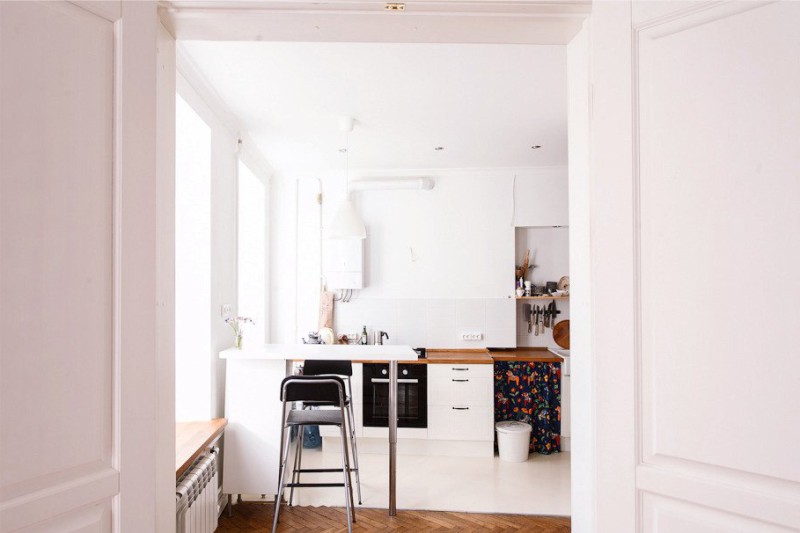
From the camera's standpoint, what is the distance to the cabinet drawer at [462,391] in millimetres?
4117

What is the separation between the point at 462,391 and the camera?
4125 mm

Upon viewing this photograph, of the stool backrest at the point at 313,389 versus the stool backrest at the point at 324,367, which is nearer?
the stool backrest at the point at 313,389

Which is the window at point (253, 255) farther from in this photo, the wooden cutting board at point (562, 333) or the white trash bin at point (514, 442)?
the wooden cutting board at point (562, 333)

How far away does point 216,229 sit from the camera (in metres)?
3.00

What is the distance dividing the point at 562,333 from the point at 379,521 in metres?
2.74

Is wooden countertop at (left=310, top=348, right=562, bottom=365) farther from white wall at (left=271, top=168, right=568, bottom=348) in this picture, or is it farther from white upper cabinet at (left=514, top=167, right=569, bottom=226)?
white upper cabinet at (left=514, top=167, right=569, bottom=226)

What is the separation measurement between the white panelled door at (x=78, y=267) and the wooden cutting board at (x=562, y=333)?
13.7 feet

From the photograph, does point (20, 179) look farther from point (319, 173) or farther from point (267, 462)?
point (319, 173)

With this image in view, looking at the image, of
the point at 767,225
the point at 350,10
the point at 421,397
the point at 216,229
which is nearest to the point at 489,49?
the point at 350,10

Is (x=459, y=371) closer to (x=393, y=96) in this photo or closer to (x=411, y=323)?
(x=411, y=323)

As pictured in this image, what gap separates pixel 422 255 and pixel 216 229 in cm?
237

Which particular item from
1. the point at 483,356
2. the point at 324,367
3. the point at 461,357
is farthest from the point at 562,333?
the point at 324,367

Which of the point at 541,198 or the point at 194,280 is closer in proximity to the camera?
the point at 194,280

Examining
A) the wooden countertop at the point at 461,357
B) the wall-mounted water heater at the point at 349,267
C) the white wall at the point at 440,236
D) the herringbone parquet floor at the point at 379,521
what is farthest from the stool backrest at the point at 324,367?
the white wall at the point at 440,236
